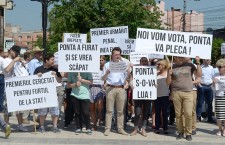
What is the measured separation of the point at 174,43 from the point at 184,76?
88 cm

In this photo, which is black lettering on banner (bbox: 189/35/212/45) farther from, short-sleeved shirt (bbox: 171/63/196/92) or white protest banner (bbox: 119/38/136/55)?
white protest banner (bbox: 119/38/136/55)

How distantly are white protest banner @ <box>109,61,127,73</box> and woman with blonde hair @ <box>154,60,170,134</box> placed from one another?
3.15 feet

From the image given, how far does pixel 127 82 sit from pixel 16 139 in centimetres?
273

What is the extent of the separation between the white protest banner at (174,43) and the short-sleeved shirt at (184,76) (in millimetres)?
350

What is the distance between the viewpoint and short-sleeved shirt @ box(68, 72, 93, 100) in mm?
9955

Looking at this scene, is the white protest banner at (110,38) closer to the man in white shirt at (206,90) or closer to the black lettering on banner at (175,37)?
the black lettering on banner at (175,37)

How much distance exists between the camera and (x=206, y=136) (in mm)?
10094

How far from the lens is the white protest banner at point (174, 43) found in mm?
9789

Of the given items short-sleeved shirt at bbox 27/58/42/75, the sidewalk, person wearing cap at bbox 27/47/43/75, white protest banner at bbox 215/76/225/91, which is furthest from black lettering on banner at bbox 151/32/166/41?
short-sleeved shirt at bbox 27/58/42/75

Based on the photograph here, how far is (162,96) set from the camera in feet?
33.6

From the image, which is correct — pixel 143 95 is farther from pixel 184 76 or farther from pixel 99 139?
pixel 99 139

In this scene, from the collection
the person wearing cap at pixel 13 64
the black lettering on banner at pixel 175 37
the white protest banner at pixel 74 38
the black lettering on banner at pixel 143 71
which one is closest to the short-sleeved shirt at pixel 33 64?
the white protest banner at pixel 74 38

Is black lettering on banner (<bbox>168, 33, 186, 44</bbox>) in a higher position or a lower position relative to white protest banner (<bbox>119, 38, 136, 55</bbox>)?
higher

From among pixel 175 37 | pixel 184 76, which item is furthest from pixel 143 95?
pixel 175 37
